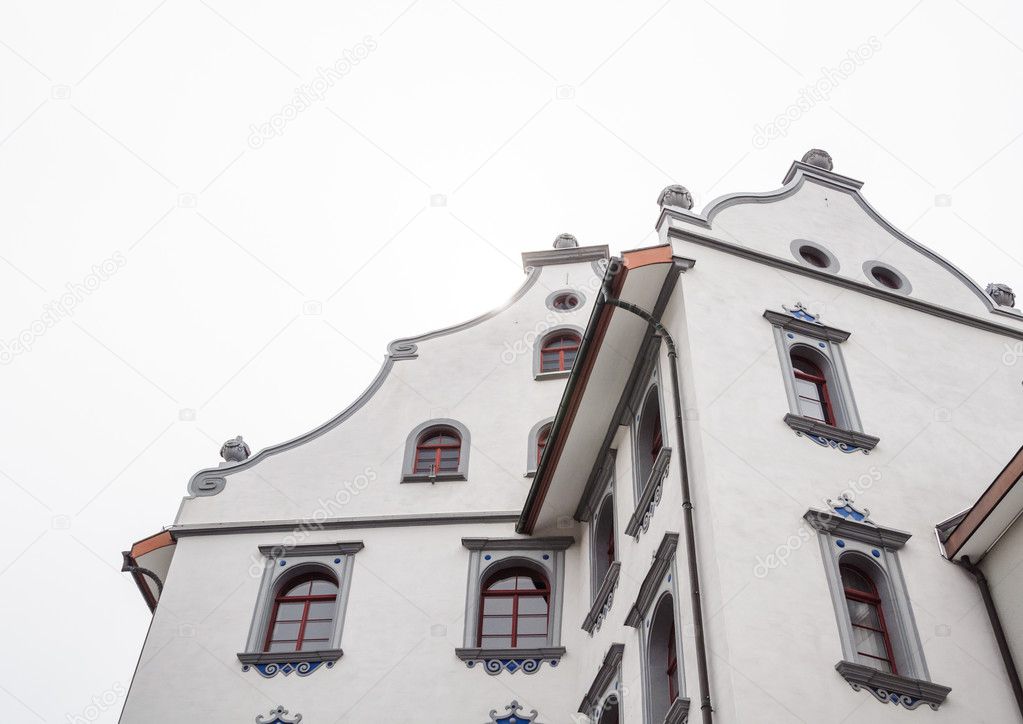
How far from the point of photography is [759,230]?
17391mm

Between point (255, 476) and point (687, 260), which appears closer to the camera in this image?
point (687, 260)

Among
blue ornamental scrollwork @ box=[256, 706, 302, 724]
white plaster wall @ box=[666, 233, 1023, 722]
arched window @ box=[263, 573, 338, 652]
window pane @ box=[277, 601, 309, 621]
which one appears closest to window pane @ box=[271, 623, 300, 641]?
arched window @ box=[263, 573, 338, 652]

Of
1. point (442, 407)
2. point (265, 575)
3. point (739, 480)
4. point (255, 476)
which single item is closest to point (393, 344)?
point (442, 407)

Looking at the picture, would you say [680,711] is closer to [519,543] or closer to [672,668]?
[672,668]

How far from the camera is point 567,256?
77.8 feet

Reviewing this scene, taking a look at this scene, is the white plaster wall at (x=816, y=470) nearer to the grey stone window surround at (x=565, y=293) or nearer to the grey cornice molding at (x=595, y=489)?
the grey cornice molding at (x=595, y=489)

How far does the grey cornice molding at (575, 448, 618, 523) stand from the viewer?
56.5 ft

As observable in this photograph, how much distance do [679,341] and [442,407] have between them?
23.2 feet

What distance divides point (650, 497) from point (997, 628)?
4314 mm

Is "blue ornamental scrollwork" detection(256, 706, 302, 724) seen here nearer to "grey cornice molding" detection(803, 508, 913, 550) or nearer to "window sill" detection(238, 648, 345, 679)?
"window sill" detection(238, 648, 345, 679)

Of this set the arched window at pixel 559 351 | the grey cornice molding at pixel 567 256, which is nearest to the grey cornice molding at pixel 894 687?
the arched window at pixel 559 351

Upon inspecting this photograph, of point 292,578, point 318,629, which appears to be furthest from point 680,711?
point 292,578

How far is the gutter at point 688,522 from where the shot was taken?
36.7 ft

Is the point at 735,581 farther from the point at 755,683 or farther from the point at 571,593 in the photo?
the point at 571,593
